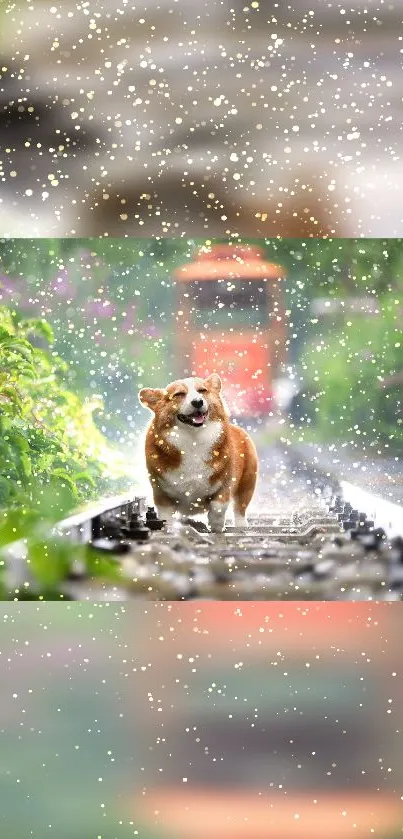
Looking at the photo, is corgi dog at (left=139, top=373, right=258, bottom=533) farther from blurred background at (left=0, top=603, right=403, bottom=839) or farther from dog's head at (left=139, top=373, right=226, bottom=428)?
blurred background at (left=0, top=603, right=403, bottom=839)

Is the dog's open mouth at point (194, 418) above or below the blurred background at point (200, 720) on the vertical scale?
above

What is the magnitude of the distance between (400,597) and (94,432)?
1.48ft

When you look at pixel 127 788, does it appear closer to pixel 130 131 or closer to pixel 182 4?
pixel 130 131

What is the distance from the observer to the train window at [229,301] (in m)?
1.39

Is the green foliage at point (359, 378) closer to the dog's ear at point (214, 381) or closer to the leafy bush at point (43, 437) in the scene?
the dog's ear at point (214, 381)

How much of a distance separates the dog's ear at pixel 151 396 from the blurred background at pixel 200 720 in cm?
26

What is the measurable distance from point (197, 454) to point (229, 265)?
252mm

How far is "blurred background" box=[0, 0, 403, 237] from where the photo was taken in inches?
52.0

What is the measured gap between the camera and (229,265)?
1.38 metres

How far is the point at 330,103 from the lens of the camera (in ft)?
4.36

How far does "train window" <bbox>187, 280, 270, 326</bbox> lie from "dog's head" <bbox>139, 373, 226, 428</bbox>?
0.27ft

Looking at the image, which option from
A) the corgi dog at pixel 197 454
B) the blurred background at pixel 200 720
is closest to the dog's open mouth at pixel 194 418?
the corgi dog at pixel 197 454

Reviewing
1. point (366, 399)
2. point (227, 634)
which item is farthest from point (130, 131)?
point (227, 634)

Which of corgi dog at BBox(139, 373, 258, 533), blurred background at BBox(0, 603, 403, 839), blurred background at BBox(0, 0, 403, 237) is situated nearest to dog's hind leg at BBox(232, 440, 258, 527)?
corgi dog at BBox(139, 373, 258, 533)
